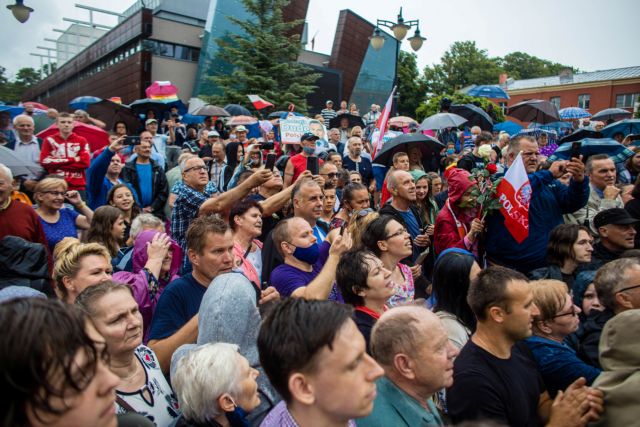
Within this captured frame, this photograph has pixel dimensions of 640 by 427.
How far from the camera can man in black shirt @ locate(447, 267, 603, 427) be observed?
2301mm

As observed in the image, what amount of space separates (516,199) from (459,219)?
673mm

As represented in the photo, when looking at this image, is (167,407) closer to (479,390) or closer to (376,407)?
(376,407)

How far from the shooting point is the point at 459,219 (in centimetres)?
506

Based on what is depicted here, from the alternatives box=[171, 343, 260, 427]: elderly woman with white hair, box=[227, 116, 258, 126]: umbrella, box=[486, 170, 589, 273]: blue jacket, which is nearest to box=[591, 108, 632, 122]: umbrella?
box=[227, 116, 258, 126]: umbrella

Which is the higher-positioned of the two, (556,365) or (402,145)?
(402,145)

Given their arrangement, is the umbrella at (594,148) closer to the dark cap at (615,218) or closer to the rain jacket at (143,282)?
the dark cap at (615,218)

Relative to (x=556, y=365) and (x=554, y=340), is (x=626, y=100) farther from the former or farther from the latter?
(x=556, y=365)

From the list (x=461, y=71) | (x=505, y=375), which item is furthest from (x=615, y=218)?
(x=461, y=71)

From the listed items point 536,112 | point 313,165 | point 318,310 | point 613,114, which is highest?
point 613,114

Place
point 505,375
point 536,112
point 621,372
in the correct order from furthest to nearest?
point 536,112, point 505,375, point 621,372

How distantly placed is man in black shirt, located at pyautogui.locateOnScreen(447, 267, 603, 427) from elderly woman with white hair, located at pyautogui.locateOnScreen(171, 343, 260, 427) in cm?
106

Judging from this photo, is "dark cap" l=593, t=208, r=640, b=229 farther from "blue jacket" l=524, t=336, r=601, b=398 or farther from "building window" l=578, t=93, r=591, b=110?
"building window" l=578, t=93, r=591, b=110

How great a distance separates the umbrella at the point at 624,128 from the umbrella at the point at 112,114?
1016cm

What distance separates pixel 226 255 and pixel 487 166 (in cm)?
323
